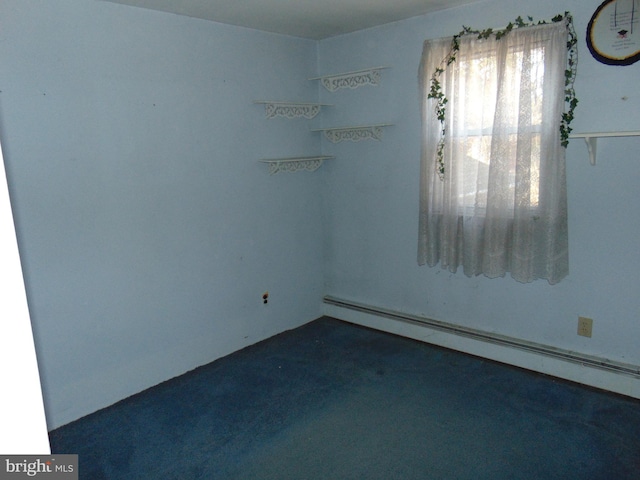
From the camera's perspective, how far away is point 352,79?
333 centimetres

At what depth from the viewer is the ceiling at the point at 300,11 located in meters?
2.55

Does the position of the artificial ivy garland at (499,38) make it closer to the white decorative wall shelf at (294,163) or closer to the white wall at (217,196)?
the white wall at (217,196)

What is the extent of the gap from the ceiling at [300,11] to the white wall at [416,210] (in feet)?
0.49

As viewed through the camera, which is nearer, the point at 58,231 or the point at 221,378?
the point at 58,231

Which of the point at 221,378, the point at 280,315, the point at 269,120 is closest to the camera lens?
the point at 221,378

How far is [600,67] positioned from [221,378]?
272 cm

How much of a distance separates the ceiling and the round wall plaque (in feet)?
2.29

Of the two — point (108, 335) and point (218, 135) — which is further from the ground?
point (218, 135)

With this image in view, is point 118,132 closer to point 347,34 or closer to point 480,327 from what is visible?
point 347,34

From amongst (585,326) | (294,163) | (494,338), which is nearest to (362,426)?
(494,338)

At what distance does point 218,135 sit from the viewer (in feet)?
9.82

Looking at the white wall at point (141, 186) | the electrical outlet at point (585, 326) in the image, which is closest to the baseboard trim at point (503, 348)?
the electrical outlet at point (585, 326)

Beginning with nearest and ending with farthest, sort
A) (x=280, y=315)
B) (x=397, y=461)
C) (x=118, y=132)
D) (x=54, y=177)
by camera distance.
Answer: (x=397, y=461) < (x=54, y=177) < (x=118, y=132) < (x=280, y=315)

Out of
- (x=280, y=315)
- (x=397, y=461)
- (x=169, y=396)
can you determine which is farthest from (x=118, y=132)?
(x=397, y=461)
